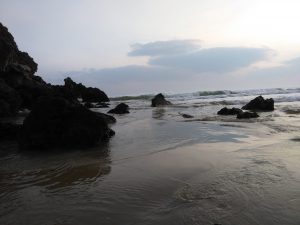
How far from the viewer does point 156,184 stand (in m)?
4.90

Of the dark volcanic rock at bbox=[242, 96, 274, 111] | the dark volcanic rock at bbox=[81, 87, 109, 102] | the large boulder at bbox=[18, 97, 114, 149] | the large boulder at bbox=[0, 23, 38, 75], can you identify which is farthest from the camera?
the dark volcanic rock at bbox=[81, 87, 109, 102]

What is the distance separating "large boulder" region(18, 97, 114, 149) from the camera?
8237 mm

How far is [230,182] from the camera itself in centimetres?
486

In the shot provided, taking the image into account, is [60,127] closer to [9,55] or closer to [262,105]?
[262,105]

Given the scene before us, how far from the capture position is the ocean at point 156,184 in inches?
145

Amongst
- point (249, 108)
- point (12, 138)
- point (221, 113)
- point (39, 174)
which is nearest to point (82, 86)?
point (249, 108)

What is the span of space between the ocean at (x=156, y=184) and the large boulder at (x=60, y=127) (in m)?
0.40

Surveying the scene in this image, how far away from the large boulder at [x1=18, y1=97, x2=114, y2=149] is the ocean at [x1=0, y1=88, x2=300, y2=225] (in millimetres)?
399

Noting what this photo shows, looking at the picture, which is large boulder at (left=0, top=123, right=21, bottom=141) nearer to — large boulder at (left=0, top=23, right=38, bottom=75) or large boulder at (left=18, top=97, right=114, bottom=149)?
large boulder at (left=18, top=97, right=114, bottom=149)

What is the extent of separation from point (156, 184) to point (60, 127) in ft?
14.5

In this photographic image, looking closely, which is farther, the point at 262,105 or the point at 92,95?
the point at 92,95

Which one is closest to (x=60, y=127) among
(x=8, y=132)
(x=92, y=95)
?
(x=8, y=132)

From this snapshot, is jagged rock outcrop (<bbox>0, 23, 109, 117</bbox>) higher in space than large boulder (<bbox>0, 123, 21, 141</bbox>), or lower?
higher

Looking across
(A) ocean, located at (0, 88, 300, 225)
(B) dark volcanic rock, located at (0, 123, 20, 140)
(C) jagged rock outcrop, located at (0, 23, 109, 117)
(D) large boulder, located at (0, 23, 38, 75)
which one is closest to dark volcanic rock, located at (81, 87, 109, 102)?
(D) large boulder, located at (0, 23, 38, 75)
